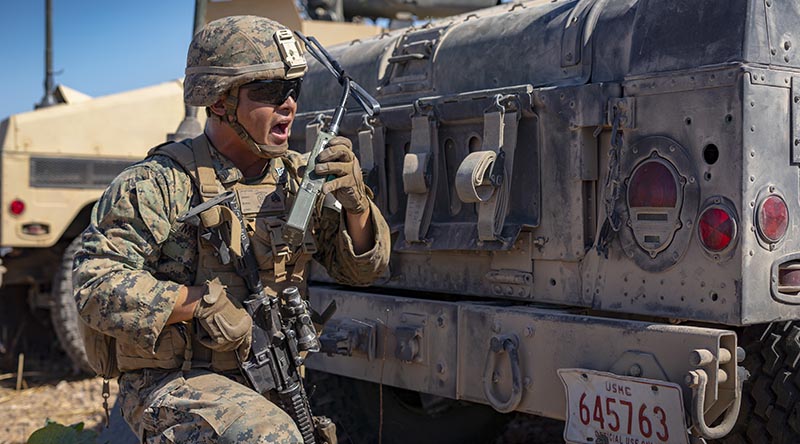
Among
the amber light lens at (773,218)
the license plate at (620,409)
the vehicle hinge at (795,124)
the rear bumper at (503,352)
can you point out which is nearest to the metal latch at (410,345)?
the rear bumper at (503,352)

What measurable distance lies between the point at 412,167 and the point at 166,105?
448cm

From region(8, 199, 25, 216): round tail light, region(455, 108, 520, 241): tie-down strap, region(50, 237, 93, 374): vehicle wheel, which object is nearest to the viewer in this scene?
region(455, 108, 520, 241): tie-down strap

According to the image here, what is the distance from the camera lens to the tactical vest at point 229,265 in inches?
122

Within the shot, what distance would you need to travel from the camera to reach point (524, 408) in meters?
3.67

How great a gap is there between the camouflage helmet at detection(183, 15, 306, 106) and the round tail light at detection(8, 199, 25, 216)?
484cm

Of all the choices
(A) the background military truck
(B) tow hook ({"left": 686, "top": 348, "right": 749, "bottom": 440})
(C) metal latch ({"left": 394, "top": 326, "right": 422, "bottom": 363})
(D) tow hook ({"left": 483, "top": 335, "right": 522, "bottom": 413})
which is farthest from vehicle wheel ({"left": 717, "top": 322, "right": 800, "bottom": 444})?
(C) metal latch ({"left": 394, "top": 326, "right": 422, "bottom": 363})

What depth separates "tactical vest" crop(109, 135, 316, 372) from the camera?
311 centimetres

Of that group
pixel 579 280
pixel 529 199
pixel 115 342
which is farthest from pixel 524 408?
pixel 115 342

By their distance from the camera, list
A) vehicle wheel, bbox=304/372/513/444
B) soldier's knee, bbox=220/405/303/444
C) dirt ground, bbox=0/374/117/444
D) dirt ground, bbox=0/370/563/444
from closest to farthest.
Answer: soldier's knee, bbox=220/405/303/444 → vehicle wheel, bbox=304/372/513/444 → dirt ground, bbox=0/370/563/444 → dirt ground, bbox=0/374/117/444

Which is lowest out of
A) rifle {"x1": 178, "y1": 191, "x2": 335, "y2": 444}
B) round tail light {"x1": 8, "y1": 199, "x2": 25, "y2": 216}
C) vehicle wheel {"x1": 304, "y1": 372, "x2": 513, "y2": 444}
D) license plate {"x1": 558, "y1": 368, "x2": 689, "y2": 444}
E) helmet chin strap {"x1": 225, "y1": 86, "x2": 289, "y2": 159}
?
vehicle wheel {"x1": 304, "y1": 372, "x2": 513, "y2": 444}

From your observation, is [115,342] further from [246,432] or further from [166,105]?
[166,105]

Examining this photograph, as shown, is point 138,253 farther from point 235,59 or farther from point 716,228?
point 716,228

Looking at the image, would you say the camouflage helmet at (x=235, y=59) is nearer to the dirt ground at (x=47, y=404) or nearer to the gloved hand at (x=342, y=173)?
the gloved hand at (x=342, y=173)

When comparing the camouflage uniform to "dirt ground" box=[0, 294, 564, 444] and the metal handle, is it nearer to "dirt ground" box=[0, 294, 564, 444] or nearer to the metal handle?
the metal handle
